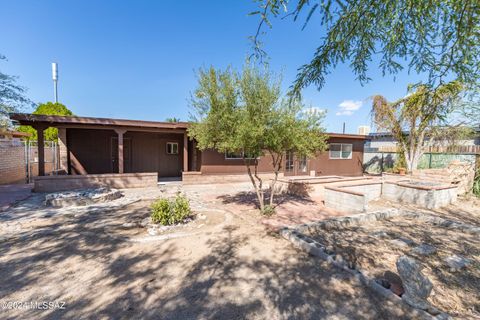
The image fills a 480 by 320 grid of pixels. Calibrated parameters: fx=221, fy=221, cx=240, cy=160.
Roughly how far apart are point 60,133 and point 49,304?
10.6 m

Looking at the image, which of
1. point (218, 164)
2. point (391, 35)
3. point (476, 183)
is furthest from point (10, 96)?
point (476, 183)

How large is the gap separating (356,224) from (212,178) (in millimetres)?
7215

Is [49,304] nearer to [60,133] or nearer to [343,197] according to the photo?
[343,197]

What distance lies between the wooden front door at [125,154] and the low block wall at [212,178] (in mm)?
3697

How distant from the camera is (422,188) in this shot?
290 inches

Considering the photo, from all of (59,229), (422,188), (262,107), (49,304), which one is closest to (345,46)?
(262,107)

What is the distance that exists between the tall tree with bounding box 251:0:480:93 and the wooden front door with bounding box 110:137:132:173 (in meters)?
11.5

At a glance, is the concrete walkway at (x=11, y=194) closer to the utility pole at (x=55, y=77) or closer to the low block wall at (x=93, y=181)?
the low block wall at (x=93, y=181)

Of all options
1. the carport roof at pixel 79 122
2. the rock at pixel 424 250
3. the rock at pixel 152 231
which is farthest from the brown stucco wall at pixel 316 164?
the rock at pixel 424 250

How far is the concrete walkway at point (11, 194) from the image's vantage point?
21.9 feet

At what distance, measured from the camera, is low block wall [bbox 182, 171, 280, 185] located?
1072 centimetres

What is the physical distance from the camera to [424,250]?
408 centimetres

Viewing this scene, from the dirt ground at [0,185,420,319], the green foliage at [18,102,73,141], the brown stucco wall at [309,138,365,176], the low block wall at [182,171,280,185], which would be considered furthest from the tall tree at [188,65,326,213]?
the green foliage at [18,102,73,141]

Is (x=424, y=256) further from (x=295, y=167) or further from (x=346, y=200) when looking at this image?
(x=295, y=167)
